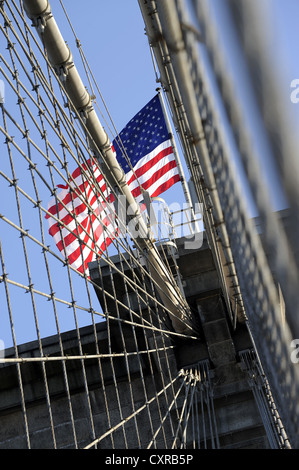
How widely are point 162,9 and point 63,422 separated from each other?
299 inches

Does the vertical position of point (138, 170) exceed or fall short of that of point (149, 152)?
it falls short

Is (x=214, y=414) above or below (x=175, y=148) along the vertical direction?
below

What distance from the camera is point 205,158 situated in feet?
16.2

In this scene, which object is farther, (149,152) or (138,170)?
(149,152)

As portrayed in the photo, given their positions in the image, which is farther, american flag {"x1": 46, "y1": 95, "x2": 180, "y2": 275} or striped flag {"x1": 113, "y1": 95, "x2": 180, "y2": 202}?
striped flag {"x1": 113, "y1": 95, "x2": 180, "y2": 202}

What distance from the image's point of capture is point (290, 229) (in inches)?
42.0

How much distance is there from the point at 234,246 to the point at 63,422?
26.3 feet

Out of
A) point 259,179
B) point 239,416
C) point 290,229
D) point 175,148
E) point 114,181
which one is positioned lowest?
point 239,416

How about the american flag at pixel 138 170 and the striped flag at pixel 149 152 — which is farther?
the striped flag at pixel 149 152

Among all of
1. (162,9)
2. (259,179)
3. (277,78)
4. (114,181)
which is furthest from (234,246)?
(114,181)

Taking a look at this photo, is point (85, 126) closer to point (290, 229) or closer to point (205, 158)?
point (205, 158)
